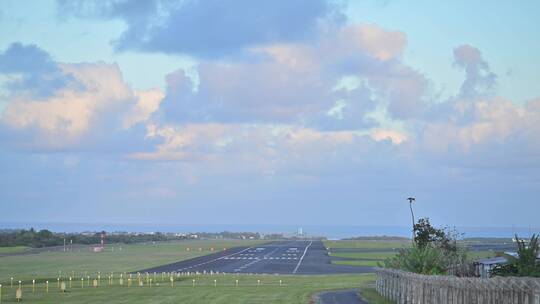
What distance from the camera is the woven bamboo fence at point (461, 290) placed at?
1975 cm

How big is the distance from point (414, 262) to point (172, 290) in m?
22.0

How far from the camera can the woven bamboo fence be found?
19750 millimetres

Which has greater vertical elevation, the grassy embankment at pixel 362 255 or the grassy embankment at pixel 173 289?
the grassy embankment at pixel 173 289

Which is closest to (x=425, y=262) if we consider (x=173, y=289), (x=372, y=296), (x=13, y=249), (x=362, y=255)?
(x=372, y=296)

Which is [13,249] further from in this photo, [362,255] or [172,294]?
[172,294]

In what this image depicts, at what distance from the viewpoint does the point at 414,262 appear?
42719 mm

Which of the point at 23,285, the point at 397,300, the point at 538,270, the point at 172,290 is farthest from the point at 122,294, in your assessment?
the point at 538,270

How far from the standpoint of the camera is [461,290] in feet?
83.0

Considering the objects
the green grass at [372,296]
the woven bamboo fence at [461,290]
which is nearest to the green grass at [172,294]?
the green grass at [372,296]

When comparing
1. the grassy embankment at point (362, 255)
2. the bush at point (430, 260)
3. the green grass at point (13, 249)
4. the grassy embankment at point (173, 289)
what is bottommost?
the grassy embankment at point (362, 255)

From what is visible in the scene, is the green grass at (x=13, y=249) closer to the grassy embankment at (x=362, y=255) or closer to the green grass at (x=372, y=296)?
the grassy embankment at (x=362, y=255)

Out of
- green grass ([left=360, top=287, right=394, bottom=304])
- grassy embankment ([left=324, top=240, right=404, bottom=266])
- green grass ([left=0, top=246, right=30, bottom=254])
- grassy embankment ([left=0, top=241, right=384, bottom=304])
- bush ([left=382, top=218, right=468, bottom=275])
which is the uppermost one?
bush ([left=382, top=218, right=468, bottom=275])

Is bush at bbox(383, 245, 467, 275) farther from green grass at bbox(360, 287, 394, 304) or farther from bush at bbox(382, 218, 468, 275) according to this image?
green grass at bbox(360, 287, 394, 304)

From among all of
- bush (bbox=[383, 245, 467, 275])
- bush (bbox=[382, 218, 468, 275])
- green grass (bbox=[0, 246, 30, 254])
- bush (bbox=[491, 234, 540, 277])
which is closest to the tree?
bush (bbox=[382, 218, 468, 275])
